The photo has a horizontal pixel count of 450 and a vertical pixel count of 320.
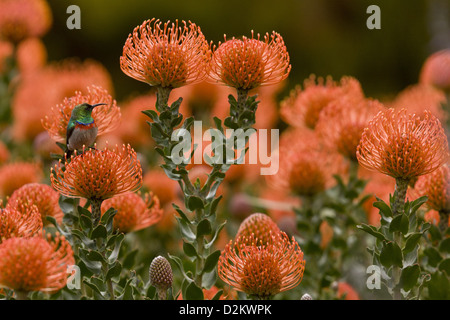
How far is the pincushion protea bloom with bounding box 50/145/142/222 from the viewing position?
1548 mm

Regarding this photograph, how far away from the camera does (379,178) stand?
9.05 ft

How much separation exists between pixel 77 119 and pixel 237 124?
44 centimetres

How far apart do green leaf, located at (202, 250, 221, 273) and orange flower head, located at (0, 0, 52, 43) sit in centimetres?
198

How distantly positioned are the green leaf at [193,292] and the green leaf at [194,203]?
0.20m

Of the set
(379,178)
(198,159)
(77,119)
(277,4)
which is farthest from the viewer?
(277,4)

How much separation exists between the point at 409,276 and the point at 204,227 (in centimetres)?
56

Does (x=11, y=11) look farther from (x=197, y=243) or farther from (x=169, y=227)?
(x=197, y=243)

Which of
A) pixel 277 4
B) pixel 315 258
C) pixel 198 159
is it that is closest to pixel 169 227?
pixel 198 159

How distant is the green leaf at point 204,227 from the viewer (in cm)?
163

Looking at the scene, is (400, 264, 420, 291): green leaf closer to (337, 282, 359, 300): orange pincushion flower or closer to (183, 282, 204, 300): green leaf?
(337, 282, 359, 300): orange pincushion flower

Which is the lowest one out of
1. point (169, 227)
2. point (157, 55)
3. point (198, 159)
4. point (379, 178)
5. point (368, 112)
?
point (169, 227)

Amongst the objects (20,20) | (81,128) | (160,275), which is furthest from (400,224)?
(20,20)

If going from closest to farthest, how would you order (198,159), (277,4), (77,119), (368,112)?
(77,119) < (368,112) < (198,159) < (277,4)

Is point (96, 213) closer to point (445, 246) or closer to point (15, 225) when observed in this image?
point (15, 225)
